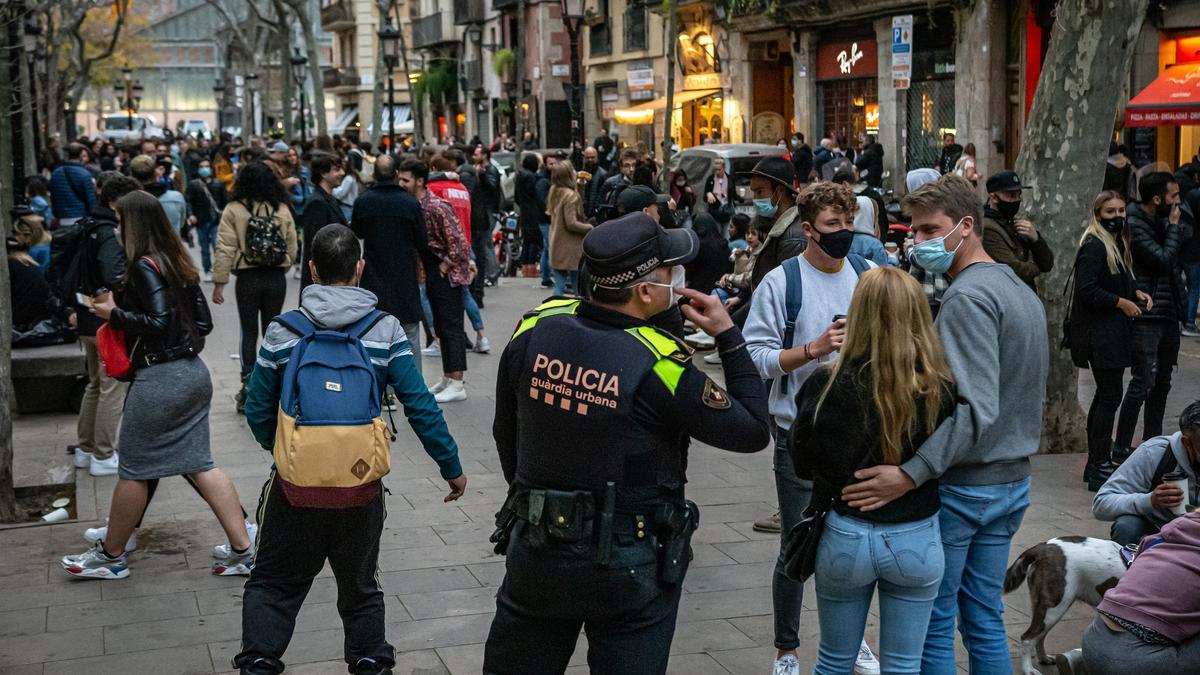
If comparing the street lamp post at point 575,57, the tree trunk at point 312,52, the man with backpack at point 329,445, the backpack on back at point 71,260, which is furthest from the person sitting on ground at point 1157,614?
the tree trunk at point 312,52

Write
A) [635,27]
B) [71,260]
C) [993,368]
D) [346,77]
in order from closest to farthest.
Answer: [993,368], [71,260], [635,27], [346,77]

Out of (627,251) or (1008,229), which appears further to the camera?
(1008,229)

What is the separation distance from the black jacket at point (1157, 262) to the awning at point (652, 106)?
89.1ft

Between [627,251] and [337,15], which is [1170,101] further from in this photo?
[337,15]

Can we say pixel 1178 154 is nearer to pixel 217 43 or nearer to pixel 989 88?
pixel 989 88

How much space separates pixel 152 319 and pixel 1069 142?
5.83 meters

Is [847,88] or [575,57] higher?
[575,57]

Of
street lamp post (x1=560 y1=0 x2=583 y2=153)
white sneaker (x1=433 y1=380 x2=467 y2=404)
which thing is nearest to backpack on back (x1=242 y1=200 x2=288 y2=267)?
white sneaker (x1=433 y1=380 x2=467 y2=404)

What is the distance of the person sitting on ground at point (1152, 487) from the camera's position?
17.1ft

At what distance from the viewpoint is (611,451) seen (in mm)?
3664

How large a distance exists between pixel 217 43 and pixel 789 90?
76.6 metres

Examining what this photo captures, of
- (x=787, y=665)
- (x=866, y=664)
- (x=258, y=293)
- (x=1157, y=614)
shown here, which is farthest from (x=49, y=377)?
(x=1157, y=614)

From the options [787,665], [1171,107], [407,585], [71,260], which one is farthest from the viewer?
[1171,107]

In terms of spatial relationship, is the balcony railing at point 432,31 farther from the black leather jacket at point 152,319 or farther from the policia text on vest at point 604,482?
the policia text on vest at point 604,482
